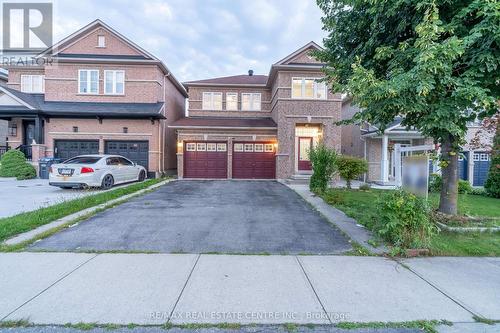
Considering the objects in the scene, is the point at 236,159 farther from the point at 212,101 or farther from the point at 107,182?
the point at 107,182

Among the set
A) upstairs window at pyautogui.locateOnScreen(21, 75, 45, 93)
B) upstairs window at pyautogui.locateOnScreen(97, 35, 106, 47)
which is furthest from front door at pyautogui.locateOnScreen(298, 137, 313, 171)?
upstairs window at pyautogui.locateOnScreen(21, 75, 45, 93)

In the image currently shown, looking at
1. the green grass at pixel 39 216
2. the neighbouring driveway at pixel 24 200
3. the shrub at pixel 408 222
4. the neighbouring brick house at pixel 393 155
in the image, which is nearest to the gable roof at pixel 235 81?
the neighbouring brick house at pixel 393 155

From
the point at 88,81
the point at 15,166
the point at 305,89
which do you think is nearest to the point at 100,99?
the point at 88,81

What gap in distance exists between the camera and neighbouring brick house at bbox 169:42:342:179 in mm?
15695

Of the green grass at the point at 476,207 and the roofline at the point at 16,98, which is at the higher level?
the roofline at the point at 16,98

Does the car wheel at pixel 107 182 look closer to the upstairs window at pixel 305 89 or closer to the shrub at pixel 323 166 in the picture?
the shrub at pixel 323 166

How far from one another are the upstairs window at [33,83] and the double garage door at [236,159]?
36.3 feet

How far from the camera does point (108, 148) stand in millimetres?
16203

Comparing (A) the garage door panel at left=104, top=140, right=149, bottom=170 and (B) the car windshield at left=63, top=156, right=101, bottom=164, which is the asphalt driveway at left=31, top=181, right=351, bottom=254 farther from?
(A) the garage door panel at left=104, top=140, right=149, bottom=170

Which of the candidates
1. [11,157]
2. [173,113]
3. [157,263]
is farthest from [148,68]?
[157,263]

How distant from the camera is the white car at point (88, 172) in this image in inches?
417

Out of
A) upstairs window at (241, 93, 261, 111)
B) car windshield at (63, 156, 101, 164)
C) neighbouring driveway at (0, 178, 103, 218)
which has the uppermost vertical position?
upstairs window at (241, 93, 261, 111)

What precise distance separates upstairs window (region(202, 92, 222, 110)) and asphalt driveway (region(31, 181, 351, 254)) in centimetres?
1214

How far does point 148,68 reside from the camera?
16359mm
